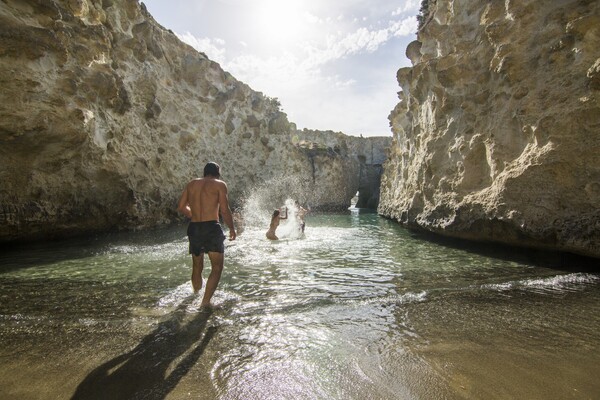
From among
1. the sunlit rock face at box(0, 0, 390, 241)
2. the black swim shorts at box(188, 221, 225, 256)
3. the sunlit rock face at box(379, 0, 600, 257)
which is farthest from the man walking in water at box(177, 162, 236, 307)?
the sunlit rock face at box(0, 0, 390, 241)

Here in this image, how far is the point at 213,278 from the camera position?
463 centimetres

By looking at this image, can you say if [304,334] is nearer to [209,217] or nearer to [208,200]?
[209,217]

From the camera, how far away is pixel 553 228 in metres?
6.98

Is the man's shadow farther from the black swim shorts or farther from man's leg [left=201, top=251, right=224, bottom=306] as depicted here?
the black swim shorts

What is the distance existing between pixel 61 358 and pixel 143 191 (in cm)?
1324

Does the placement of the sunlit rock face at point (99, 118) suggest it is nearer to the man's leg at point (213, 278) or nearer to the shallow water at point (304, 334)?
the shallow water at point (304, 334)

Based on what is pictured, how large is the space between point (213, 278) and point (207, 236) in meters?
0.59

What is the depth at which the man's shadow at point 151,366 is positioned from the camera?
8.23 feet

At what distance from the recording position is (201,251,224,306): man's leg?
455 centimetres

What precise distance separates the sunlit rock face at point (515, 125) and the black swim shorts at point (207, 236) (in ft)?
21.6

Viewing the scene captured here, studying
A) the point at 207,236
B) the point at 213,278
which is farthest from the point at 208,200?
the point at 213,278

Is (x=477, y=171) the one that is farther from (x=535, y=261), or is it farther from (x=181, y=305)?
(x=181, y=305)

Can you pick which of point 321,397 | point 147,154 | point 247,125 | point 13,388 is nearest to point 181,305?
point 13,388

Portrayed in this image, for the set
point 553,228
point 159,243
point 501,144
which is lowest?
point 159,243
